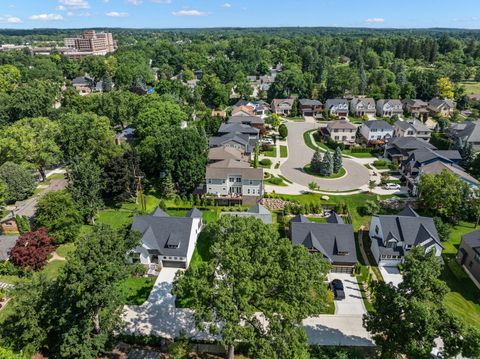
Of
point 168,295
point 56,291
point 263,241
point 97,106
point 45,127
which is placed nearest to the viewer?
point 263,241

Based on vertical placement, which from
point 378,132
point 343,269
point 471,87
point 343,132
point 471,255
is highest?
point 471,87

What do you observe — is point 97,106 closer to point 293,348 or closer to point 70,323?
point 70,323

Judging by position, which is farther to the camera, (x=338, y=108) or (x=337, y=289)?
(x=338, y=108)

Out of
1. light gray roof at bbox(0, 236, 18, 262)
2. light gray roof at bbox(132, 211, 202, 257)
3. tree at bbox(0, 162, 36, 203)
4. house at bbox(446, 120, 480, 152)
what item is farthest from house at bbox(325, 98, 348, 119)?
light gray roof at bbox(0, 236, 18, 262)

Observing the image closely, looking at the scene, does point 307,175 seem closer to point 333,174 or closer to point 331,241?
point 333,174

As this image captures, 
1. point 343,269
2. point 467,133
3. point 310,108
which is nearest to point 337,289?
point 343,269

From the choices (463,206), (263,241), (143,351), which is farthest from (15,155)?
(463,206)
